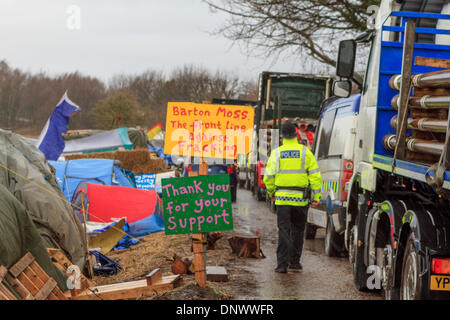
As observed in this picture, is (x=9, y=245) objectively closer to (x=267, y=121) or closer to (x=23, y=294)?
(x=23, y=294)

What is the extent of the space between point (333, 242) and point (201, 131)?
3.36 meters

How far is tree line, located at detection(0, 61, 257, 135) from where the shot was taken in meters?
68.6

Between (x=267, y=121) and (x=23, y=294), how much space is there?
1762cm

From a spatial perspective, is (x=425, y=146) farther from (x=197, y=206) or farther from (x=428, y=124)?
(x=197, y=206)

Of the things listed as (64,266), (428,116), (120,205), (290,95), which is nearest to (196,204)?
(64,266)

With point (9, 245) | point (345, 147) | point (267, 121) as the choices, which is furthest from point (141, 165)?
→ point (9, 245)

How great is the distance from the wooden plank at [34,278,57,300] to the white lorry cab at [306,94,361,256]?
494 cm

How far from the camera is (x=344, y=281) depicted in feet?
30.5

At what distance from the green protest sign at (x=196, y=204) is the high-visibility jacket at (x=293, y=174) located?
1973 millimetres

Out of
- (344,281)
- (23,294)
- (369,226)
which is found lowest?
(344,281)

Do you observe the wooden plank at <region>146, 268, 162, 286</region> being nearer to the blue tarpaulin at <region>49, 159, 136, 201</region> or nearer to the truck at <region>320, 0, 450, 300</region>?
the truck at <region>320, 0, 450, 300</region>

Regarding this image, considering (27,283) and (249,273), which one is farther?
(249,273)

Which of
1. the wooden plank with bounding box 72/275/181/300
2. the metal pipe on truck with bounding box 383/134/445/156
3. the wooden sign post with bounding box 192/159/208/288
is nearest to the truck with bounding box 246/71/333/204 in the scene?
the wooden sign post with bounding box 192/159/208/288

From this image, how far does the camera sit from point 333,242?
11.4m
